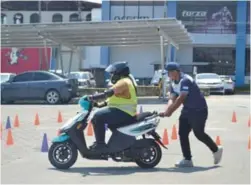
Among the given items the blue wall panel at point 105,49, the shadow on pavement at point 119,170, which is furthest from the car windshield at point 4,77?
the blue wall panel at point 105,49

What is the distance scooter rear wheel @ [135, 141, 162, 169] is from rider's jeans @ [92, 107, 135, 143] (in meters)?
0.54

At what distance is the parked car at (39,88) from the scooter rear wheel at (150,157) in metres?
17.2

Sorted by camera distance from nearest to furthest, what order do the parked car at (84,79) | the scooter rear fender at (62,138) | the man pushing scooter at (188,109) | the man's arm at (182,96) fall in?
the scooter rear fender at (62,138) → the man's arm at (182,96) → the man pushing scooter at (188,109) → the parked car at (84,79)

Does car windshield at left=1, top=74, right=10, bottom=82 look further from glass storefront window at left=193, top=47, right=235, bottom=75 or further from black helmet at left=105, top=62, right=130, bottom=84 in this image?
glass storefront window at left=193, top=47, right=235, bottom=75

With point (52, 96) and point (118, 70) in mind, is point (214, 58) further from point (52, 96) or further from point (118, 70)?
point (118, 70)

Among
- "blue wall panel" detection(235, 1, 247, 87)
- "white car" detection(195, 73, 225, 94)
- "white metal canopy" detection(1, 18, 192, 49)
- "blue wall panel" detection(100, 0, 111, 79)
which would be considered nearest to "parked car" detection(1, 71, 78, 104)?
"white metal canopy" detection(1, 18, 192, 49)

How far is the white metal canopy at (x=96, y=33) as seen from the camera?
28672mm

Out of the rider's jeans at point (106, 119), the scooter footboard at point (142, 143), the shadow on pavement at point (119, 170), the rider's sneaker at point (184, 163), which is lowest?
the shadow on pavement at point (119, 170)

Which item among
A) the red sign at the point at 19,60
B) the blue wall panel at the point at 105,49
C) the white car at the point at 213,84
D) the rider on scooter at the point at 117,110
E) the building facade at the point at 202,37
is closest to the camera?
the rider on scooter at the point at 117,110

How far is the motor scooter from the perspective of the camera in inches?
360

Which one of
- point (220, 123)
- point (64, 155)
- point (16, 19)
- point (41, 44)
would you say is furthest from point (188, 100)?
point (16, 19)

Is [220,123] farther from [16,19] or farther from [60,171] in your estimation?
[16,19]

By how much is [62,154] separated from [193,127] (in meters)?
2.17

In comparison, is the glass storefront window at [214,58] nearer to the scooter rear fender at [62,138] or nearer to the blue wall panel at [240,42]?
the blue wall panel at [240,42]
